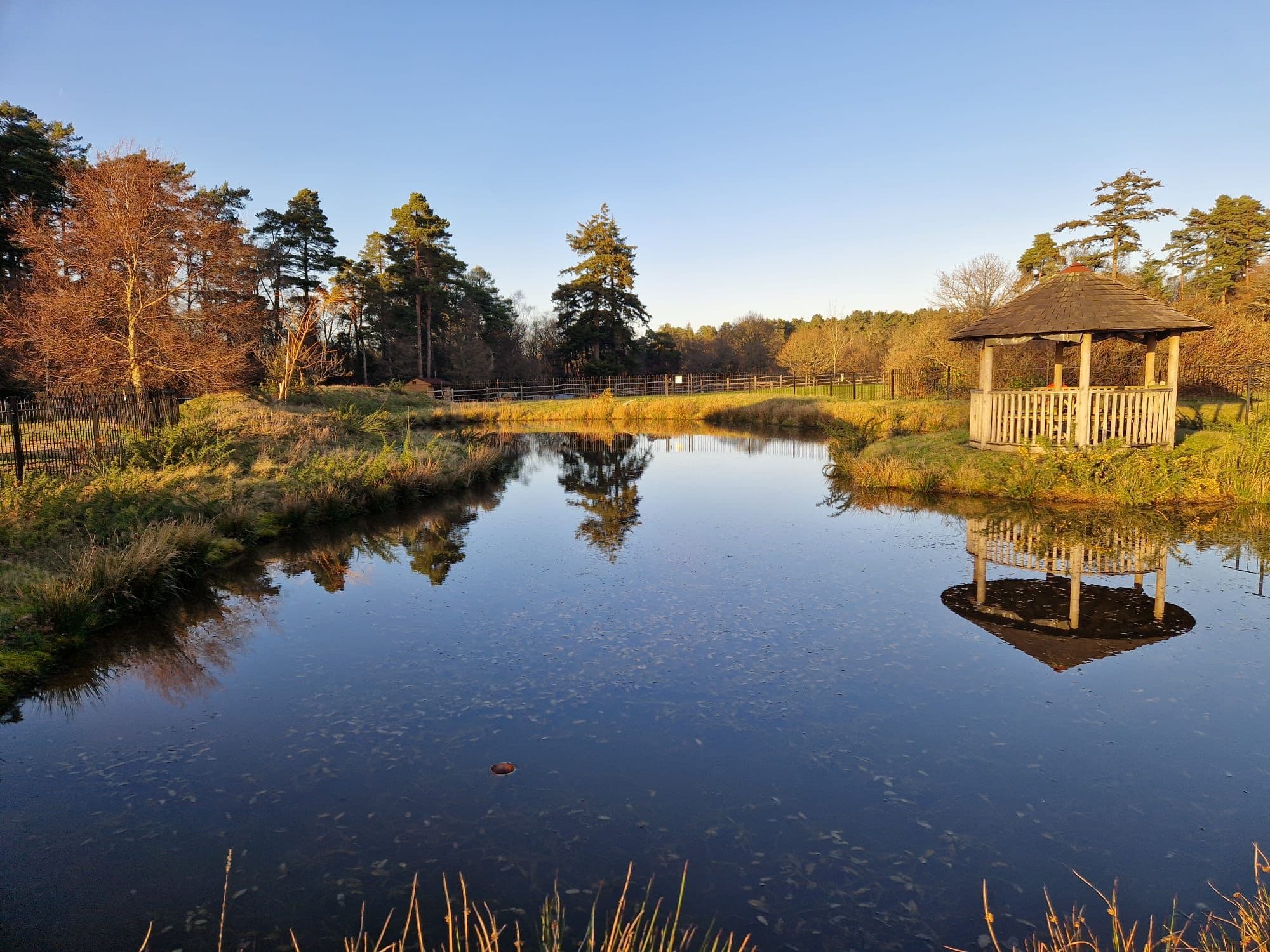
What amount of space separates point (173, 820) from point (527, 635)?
367cm

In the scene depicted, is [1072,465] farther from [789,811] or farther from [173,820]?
[173,820]

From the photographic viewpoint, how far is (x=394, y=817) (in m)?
4.39

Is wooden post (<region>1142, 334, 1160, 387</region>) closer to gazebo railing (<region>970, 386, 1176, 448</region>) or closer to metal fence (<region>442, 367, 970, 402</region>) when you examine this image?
gazebo railing (<region>970, 386, 1176, 448</region>)

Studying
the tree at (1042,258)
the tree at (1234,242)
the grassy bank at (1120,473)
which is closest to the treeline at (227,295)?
the grassy bank at (1120,473)

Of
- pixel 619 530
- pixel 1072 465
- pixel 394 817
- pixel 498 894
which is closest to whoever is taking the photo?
pixel 498 894

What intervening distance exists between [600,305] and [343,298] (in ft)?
72.8

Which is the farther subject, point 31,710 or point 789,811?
point 31,710

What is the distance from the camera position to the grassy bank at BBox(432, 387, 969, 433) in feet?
96.4

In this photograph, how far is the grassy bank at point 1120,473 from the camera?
1320cm

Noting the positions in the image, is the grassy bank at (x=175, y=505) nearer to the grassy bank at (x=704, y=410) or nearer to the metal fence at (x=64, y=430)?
the metal fence at (x=64, y=430)

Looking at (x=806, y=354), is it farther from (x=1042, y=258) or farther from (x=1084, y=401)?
(x=1084, y=401)

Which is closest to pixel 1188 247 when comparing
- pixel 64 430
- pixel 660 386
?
pixel 660 386

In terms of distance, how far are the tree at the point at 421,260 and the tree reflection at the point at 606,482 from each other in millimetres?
26643

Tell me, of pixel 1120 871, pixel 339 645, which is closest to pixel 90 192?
pixel 339 645
